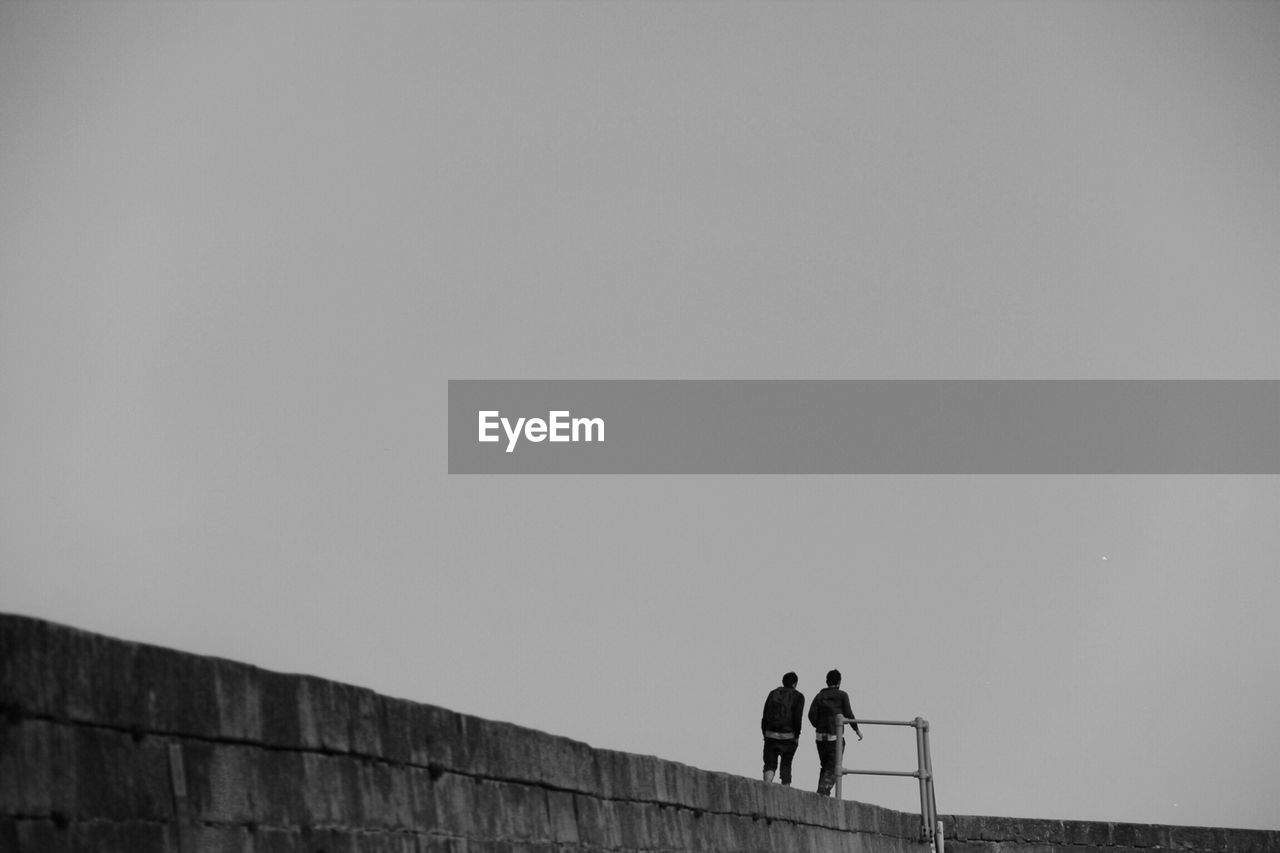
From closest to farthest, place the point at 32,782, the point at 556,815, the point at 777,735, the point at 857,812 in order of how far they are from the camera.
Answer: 1. the point at 32,782
2. the point at 556,815
3. the point at 857,812
4. the point at 777,735

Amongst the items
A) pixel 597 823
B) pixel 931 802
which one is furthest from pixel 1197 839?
pixel 597 823

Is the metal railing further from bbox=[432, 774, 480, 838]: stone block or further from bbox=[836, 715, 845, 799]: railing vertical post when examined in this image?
bbox=[432, 774, 480, 838]: stone block

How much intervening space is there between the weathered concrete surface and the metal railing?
7.11 metres

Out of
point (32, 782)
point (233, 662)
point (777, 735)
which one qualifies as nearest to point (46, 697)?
point (32, 782)

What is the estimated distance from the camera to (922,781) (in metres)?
21.0

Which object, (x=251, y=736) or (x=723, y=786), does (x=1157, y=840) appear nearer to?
(x=723, y=786)

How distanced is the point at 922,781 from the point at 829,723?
1113 millimetres

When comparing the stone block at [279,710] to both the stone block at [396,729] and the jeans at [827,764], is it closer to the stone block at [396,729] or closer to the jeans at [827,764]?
the stone block at [396,729]

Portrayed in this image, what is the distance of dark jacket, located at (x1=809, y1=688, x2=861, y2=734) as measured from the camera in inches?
820

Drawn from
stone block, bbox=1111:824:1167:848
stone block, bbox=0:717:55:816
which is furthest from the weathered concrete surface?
stone block, bbox=1111:824:1167:848

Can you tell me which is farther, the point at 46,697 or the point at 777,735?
the point at 777,735

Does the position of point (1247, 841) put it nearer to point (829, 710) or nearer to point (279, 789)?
point (829, 710)

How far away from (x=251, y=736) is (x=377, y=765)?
122cm

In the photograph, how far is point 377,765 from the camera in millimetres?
9000
